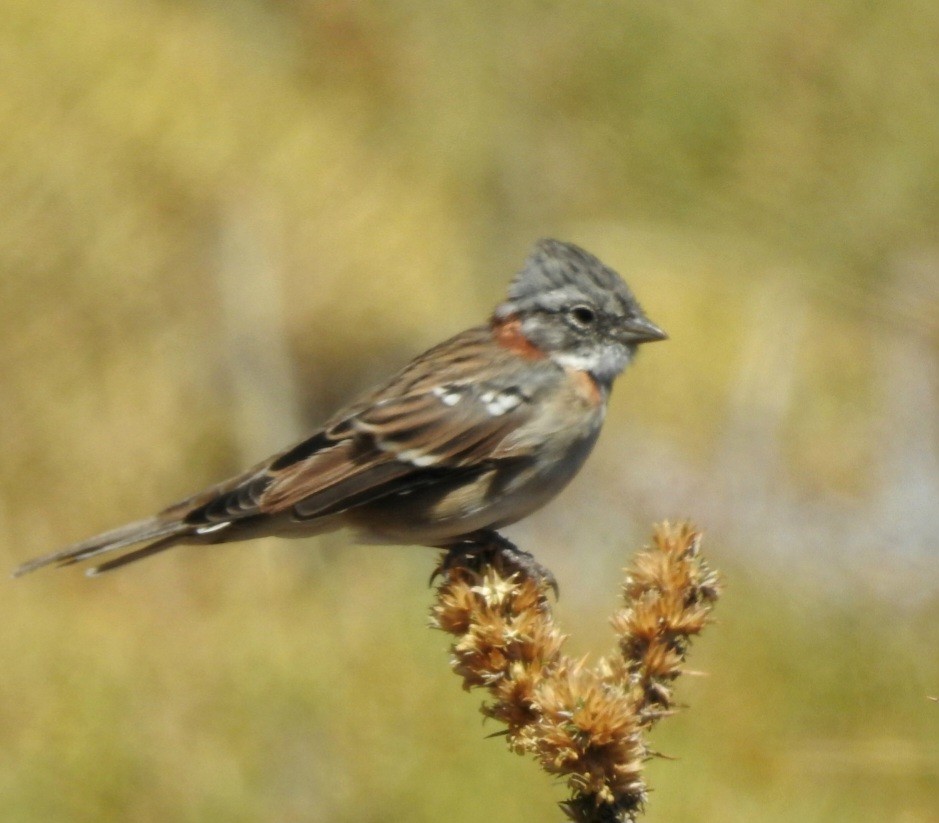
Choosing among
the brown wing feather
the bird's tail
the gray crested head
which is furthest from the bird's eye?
the bird's tail

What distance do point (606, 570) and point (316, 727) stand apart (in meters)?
1.16

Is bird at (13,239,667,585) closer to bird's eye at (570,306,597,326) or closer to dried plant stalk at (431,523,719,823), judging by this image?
bird's eye at (570,306,597,326)

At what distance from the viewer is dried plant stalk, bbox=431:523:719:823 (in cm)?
154

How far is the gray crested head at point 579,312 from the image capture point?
2836mm

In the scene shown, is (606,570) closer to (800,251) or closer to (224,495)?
(800,251)

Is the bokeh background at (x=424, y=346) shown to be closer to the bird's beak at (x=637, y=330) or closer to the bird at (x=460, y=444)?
the bird's beak at (x=637, y=330)

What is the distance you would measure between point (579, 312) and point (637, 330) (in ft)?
0.43

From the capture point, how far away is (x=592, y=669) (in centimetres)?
172

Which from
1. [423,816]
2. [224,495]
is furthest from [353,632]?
[224,495]

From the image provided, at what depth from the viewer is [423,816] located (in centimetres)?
337

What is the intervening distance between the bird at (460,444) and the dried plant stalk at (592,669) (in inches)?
29.0

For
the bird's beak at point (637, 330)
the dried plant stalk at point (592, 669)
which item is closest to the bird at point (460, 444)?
the bird's beak at point (637, 330)

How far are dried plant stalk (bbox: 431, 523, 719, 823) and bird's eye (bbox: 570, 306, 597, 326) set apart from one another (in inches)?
44.4

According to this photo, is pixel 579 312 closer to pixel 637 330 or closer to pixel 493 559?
pixel 637 330
